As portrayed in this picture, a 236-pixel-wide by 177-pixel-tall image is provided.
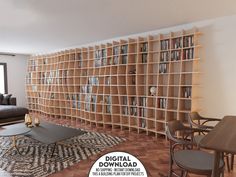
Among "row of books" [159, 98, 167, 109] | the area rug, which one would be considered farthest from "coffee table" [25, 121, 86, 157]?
"row of books" [159, 98, 167, 109]

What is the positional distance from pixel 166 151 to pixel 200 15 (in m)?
2.32

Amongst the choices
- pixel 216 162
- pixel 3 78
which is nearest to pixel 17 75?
pixel 3 78

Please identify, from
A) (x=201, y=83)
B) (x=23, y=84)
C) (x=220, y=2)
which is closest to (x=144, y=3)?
(x=220, y=2)

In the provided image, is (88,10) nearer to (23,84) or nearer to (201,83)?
(201,83)

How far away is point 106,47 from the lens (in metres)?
4.67

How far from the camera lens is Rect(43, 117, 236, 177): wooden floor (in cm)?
246

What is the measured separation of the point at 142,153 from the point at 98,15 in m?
2.34

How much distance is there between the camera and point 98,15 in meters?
3.11

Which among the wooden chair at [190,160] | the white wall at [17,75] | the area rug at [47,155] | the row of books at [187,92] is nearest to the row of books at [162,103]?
the row of books at [187,92]

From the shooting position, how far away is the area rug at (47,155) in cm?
254

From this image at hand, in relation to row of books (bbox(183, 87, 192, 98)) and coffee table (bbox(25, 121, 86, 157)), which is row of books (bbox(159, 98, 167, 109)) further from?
coffee table (bbox(25, 121, 86, 157))

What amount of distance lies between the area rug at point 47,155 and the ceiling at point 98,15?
220 centimetres

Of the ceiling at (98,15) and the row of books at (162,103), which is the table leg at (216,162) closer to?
the ceiling at (98,15)

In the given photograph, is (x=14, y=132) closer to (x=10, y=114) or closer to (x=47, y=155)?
(x=47, y=155)
